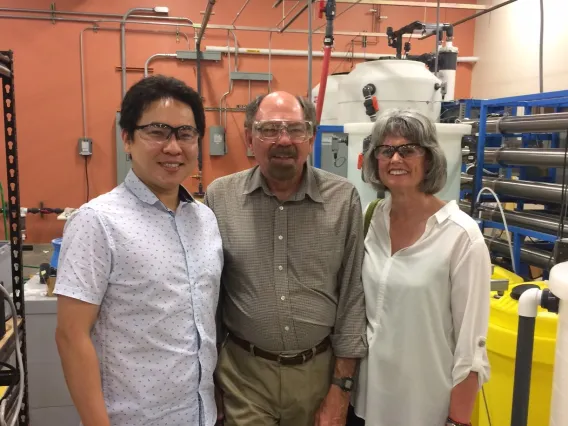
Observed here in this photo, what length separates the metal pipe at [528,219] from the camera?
2.51 metres

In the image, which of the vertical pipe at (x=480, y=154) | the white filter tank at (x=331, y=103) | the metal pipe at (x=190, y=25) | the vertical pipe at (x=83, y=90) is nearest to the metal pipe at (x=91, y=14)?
the metal pipe at (x=190, y=25)

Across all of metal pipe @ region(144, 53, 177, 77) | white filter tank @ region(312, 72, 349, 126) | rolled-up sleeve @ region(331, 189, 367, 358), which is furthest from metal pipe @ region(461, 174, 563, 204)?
metal pipe @ region(144, 53, 177, 77)

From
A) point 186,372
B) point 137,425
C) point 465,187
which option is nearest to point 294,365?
point 186,372

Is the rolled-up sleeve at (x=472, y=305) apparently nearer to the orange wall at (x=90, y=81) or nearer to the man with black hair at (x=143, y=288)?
the man with black hair at (x=143, y=288)

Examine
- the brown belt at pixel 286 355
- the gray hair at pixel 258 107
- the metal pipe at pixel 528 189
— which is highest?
the gray hair at pixel 258 107

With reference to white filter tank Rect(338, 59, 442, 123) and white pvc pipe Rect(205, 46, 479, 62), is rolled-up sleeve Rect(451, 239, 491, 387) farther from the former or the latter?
white pvc pipe Rect(205, 46, 479, 62)

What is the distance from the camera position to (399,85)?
2510mm

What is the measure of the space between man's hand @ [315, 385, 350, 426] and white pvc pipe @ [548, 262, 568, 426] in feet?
2.10

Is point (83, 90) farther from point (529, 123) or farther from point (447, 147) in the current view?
point (529, 123)

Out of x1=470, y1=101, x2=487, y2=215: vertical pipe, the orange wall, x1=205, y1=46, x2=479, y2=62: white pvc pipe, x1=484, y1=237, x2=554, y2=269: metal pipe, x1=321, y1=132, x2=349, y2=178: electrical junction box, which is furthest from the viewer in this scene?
x1=205, y1=46, x2=479, y2=62: white pvc pipe

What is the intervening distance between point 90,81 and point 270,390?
4.75 m

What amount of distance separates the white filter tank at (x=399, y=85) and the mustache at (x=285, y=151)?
1339 mm

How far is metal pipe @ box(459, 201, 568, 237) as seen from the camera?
8.23 feet

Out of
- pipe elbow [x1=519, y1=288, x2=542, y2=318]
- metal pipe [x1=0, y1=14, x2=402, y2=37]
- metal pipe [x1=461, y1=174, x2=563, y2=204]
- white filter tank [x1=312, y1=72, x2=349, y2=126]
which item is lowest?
pipe elbow [x1=519, y1=288, x2=542, y2=318]
